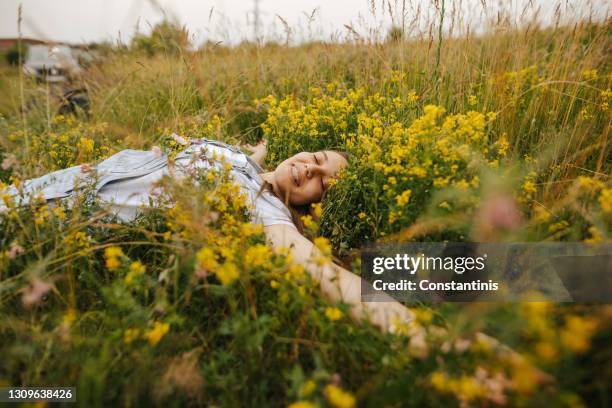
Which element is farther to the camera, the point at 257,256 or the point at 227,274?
the point at 257,256

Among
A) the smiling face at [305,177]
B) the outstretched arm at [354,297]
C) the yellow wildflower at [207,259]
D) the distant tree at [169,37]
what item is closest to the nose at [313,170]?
the smiling face at [305,177]

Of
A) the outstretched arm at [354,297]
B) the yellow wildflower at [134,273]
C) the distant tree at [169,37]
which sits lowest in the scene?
the outstretched arm at [354,297]

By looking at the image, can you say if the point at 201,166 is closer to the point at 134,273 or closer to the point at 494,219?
the point at 134,273

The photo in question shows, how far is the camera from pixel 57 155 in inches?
124

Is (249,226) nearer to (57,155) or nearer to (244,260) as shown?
(244,260)

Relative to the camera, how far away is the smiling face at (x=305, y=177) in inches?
103

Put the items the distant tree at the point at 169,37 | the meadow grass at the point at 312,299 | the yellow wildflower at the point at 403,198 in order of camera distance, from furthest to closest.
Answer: the distant tree at the point at 169,37, the yellow wildflower at the point at 403,198, the meadow grass at the point at 312,299

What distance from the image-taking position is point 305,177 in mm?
2645

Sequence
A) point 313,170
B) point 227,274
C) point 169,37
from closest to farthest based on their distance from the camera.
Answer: point 227,274 < point 313,170 < point 169,37

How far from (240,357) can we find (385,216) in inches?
39.5

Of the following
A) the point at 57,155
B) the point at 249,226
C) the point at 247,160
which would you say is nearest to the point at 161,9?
the point at 247,160

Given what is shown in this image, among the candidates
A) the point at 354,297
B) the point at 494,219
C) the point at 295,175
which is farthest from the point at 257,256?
the point at 295,175

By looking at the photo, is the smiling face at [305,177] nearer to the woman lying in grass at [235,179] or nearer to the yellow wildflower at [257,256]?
the woman lying in grass at [235,179]

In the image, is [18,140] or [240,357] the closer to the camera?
[240,357]
